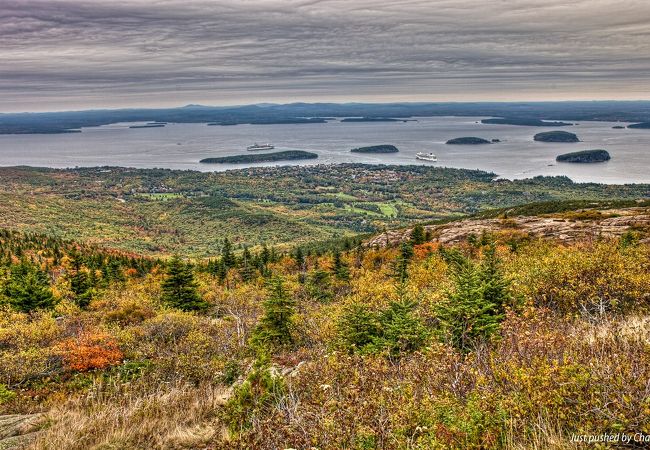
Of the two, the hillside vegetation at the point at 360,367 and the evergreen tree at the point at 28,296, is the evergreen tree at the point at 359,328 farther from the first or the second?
the evergreen tree at the point at 28,296

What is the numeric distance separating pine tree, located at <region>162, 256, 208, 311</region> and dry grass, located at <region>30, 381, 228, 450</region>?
72.3 ft

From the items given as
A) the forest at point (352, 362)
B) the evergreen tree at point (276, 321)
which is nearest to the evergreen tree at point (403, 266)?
the forest at point (352, 362)

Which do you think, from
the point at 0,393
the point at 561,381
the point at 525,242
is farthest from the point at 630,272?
the point at 525,242

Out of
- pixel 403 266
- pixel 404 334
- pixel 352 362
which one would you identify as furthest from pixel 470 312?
pixel 403 266

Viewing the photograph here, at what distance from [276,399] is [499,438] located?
4.23m

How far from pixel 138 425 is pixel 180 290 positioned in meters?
24.9

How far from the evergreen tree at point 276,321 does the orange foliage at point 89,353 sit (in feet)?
19.1

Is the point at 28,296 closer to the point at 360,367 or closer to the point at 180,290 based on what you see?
the point at 180,290

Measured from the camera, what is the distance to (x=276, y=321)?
2002 centimetres

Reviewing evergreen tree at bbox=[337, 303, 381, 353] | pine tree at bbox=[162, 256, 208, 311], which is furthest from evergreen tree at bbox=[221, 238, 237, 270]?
evergreen tree at bbox=[337, 303, 381, 353]

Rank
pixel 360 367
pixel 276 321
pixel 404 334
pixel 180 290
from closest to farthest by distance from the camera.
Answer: pixel 360 367
pixel 404 334
pixel 276 321
pixel 180 290

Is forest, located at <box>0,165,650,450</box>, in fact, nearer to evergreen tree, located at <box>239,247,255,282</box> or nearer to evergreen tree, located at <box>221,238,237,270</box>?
evergreen tree, located at <box>239,247,255,282</box>

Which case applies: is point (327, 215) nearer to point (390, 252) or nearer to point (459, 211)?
point (459, 211)

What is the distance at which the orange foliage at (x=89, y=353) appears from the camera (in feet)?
50.3
